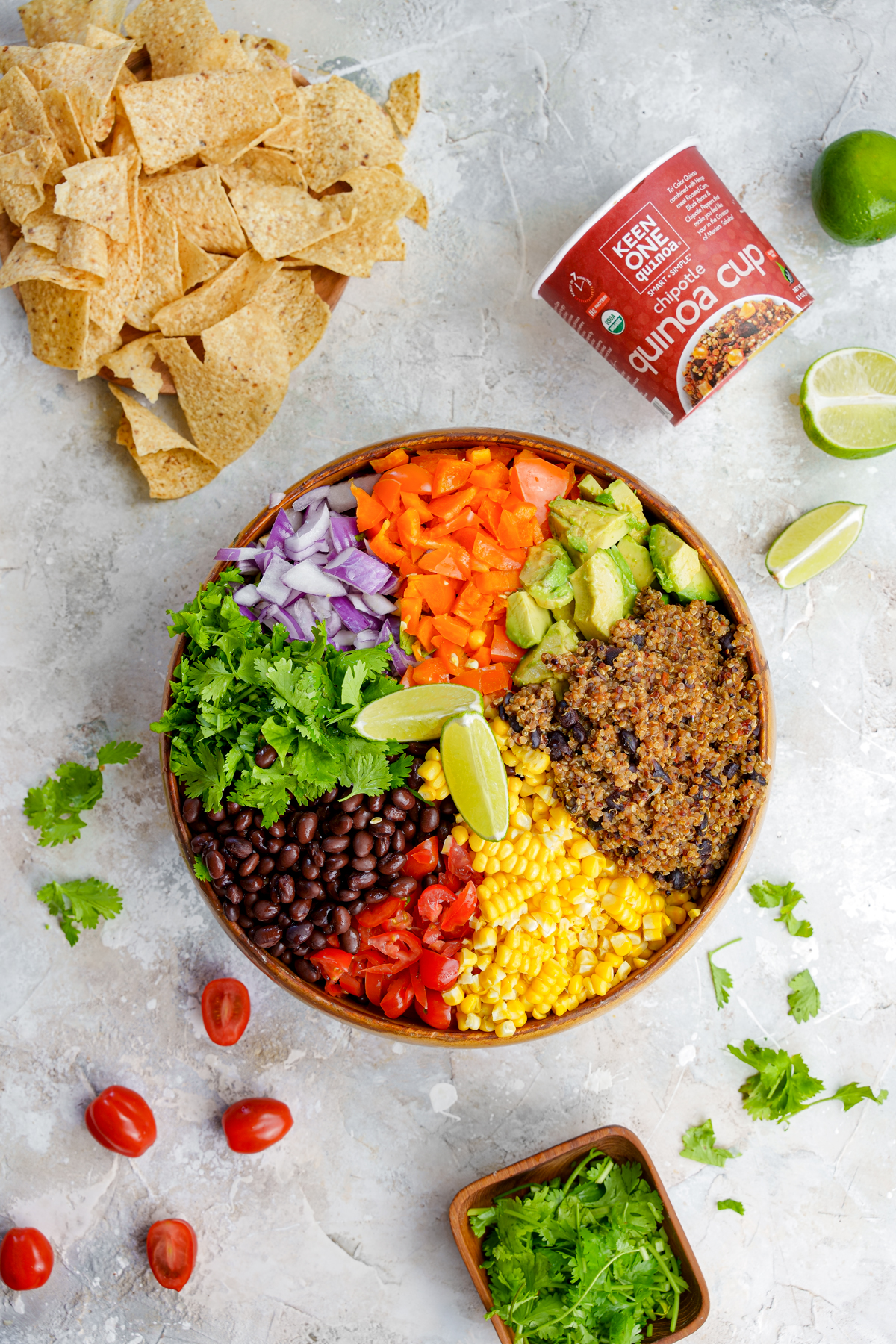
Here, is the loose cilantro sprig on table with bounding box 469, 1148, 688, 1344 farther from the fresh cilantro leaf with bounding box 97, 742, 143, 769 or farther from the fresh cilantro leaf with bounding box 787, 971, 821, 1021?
the fresh cilantro leaf with bounding box 97, 742, 143, 769

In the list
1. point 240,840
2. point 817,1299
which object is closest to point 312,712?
point 240,840

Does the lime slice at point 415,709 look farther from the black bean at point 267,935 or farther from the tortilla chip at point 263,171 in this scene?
the tortilla chip at point 263,171

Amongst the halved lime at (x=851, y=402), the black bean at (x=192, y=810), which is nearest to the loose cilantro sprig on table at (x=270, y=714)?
the black bean at (x=192, y=810)

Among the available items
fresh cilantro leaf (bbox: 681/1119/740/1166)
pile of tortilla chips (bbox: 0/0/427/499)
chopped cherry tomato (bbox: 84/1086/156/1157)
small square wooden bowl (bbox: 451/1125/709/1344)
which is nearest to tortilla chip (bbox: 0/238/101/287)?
pile of tortilla chips (bbox: 0/0/427/499)

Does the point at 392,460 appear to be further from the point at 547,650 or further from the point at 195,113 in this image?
the point at 195,113

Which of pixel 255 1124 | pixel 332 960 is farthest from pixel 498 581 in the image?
pixel 255 1124
